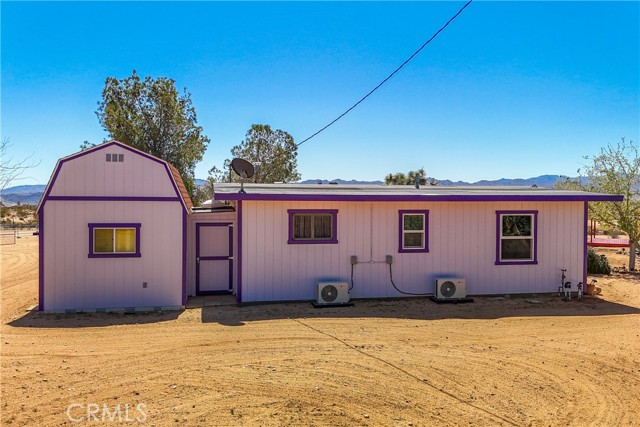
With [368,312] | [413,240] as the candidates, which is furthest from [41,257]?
[413,240]

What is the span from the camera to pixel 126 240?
31.9ft

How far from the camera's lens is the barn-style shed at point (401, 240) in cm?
1043

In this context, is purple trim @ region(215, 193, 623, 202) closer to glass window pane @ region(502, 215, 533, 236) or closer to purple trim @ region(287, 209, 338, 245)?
purple trim @ region(287, 209, 338, 245)

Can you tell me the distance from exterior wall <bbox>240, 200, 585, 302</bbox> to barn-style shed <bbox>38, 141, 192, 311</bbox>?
167 centimetres

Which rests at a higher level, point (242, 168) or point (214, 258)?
point (242, 168)

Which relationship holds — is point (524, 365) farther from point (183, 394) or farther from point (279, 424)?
point (183, 394)

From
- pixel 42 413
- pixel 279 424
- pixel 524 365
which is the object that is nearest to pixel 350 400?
pixel 279 424

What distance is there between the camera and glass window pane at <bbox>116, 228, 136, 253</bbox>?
968 cm

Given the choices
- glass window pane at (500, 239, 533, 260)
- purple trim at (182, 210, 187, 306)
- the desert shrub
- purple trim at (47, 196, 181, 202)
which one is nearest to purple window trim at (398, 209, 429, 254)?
glass window pane at (500, 239, 533, 260)

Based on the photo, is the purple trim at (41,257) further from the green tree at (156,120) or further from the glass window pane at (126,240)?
the green tree at (156,120)

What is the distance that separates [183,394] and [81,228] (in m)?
5.94

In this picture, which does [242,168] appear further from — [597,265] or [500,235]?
[597,265]

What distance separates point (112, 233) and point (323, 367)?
609 centimetres

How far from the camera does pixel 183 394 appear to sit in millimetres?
5129
